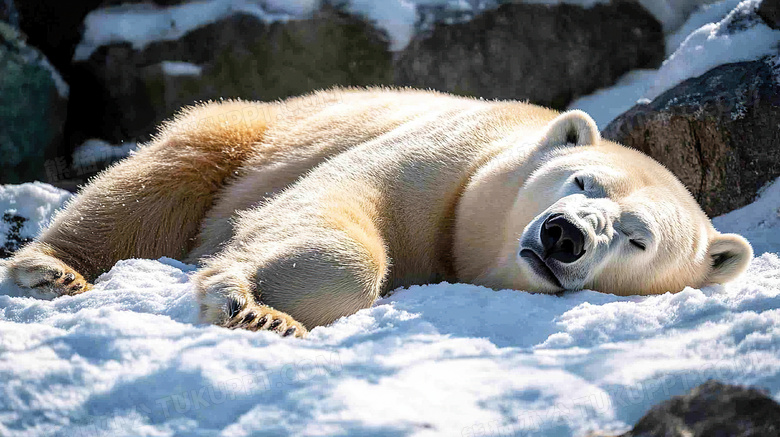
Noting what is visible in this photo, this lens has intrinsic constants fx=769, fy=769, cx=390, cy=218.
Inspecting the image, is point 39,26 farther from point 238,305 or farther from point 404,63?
point 238,305

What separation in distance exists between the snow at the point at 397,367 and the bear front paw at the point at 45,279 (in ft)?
2.14

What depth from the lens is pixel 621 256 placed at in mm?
3230

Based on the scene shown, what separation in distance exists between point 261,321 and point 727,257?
85.7 inches

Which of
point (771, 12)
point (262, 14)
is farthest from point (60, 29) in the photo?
point (771, 12)

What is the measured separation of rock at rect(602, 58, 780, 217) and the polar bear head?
1.20 meters

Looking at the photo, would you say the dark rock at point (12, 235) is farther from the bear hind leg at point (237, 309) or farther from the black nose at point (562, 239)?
the black nose at point (562, 239)

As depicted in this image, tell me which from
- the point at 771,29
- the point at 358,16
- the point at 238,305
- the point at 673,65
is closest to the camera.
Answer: the point at 238,305

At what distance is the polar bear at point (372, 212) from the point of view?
10.2 ft

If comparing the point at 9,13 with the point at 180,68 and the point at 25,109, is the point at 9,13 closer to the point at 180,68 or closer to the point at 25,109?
the point at 25,109

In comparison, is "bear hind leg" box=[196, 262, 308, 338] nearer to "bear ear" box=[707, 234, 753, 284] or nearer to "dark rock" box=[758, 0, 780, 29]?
"bear ear" box=[707, 234, 753, 284]

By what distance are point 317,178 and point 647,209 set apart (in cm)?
158

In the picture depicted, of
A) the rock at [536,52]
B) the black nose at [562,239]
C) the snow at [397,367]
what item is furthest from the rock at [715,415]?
the rock at [536,52]

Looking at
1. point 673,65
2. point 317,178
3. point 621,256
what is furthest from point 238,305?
point 673,65

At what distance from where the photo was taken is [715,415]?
1.88 metres
